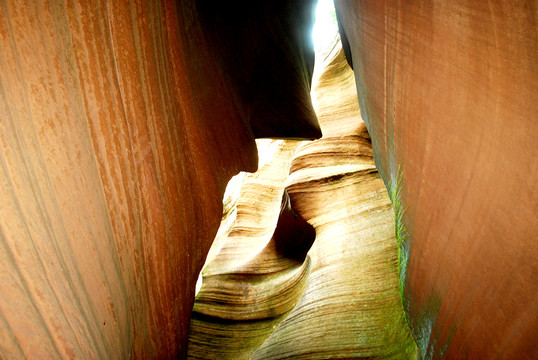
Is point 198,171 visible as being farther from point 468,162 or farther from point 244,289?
point 244,289

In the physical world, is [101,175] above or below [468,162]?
above

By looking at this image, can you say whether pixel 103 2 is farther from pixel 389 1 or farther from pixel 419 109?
pixel 419 109

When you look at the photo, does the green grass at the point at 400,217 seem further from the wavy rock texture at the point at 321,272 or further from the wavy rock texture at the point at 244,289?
the wavy rock texture at the point at 244,289

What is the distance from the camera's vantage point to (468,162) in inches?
43.4

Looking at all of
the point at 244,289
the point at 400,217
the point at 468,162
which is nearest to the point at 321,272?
the point at 244,289

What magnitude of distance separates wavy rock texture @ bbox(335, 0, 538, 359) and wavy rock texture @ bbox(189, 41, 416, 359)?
3.66ft

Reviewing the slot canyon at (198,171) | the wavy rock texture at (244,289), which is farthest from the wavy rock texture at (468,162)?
the wavy rock texture at (244,289)

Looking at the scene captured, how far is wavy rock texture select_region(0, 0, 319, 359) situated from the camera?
0.88 meters

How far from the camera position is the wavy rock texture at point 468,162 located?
0.87m

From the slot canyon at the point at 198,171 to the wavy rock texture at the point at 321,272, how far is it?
3 cm

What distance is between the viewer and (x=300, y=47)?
4203 millimetres

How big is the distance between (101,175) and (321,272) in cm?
283

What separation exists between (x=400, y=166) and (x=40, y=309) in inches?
66.0

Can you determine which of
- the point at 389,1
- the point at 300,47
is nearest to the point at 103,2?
the point at 389,1
